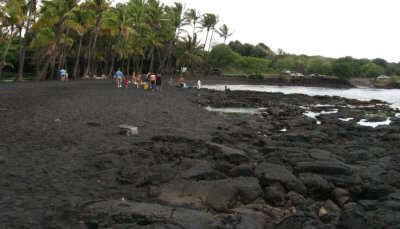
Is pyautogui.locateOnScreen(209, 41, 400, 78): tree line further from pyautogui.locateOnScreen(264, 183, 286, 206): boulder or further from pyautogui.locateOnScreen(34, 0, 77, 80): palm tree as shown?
pyautogui.locateOnScreen(264, 183, 286, 206): boulder

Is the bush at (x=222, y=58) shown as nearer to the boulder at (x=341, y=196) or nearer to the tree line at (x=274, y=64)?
the tree line at (x=274, y=64)

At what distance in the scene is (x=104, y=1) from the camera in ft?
141

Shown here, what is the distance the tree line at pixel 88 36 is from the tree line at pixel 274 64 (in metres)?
10.7

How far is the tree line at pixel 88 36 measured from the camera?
36062 mm

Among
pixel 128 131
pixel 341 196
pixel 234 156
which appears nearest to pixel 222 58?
pixel 128 131

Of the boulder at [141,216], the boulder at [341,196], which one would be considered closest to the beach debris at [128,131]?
the boulder at [141,216]

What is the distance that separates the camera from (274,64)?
104m

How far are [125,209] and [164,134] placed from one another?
632cm

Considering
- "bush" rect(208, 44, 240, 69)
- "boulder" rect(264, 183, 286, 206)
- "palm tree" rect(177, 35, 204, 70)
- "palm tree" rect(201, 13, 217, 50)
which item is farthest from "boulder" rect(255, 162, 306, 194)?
"bush" rect(208, 44, 240, 69)

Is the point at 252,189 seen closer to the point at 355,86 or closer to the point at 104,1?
the point at 104,1

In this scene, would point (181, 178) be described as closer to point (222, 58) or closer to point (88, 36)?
point (88, 36)

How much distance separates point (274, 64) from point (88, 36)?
64.5 meters

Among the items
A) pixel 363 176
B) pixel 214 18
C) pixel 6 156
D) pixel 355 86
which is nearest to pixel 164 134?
pixel 6 156

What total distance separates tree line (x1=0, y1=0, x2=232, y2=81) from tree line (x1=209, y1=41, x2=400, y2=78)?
10.7 m
